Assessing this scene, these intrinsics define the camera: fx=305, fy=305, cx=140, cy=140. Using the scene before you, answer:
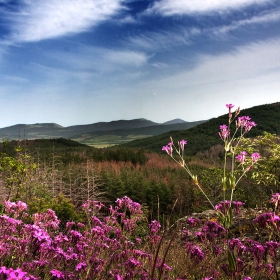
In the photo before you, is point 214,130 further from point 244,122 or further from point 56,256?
A: point 56,256

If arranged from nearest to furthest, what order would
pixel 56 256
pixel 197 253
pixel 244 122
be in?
pixel 56 256 < pixel 197 253 < pixel 244 122

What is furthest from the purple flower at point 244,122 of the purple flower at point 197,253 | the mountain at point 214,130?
the mountain at point 214,130

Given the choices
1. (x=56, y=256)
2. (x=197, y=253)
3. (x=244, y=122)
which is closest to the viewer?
(x=56, y=256)

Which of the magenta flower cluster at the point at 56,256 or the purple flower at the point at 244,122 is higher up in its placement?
the purple flower at the point at 244,122

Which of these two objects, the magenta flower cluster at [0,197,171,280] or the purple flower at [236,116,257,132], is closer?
the magenta flower cluster at [0,197,171,280]

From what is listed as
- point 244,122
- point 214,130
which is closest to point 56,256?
point 244,122

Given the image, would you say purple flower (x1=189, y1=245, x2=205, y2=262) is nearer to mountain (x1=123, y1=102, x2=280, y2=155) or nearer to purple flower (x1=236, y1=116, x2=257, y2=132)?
purple flower (x1=236, y1=116, x2=257, y2=132)

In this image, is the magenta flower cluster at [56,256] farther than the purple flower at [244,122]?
No

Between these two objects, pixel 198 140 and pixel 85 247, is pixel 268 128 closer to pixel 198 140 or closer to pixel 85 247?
pixel 198 140

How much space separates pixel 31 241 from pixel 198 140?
83234 mm

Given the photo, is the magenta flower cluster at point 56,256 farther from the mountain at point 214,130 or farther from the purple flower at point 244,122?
the mountain at point 214,130

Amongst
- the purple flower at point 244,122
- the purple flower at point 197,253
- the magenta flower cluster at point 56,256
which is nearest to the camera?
the magenta flower cluster at point 56,256

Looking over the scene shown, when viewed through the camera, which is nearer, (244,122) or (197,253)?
(197,253)

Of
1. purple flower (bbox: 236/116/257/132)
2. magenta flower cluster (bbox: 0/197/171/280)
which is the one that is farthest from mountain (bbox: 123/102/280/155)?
magenta flower cluster (bbox: 0/197/171/280)
